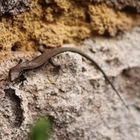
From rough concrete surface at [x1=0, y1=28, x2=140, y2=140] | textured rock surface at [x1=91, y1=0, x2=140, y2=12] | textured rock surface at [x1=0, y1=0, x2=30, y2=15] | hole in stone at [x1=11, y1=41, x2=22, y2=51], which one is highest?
textured rock surface at [x1=91, y1=0, x2=140, y2=12]

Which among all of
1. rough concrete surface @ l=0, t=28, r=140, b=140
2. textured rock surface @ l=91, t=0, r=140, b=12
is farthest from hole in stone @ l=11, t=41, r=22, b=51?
textured rock surface @ l=91, t=0, r=140, b=12

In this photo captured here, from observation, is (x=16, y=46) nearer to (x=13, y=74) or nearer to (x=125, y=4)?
(x=13, y=74)

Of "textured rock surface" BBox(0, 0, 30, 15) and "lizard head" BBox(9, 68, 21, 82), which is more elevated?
"textured rock surface" BBox(0, 0, 30, 15)

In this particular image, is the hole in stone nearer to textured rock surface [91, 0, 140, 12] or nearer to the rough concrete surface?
the rough concrete surface

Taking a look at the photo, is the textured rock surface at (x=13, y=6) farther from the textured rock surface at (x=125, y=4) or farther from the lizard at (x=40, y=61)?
the textured rock surface at (x=125, y=4)

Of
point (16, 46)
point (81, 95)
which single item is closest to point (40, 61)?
point (16, 46)

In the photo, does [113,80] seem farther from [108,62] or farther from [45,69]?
[45,69]

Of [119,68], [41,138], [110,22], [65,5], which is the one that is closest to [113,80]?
[119,68]

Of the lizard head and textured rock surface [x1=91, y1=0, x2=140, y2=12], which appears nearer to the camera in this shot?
the lizard head
